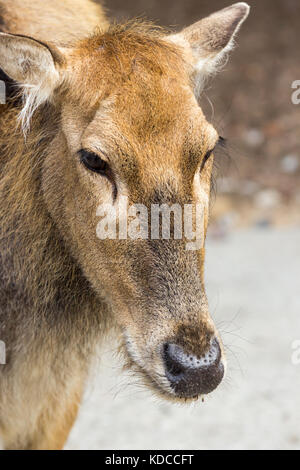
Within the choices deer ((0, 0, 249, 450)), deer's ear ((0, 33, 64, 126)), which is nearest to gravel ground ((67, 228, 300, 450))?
deer ((0, 0, 249, 450))

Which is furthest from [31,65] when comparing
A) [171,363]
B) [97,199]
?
[171,363]

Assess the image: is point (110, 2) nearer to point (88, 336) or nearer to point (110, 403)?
point (110, 403)

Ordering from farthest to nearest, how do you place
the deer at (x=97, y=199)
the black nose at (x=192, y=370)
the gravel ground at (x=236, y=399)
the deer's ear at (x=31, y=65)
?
the gravel ground at (x=236, y=399) < the deer's ear at (x=31, y=65) < the deer at (x=97, y=199) < the black nose at (x=192, y=370)

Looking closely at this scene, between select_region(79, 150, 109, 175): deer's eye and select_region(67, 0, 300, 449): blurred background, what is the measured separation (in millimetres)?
1067

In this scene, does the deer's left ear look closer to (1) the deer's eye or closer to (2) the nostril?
(1) the deer's eye

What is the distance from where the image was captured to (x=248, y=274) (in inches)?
343

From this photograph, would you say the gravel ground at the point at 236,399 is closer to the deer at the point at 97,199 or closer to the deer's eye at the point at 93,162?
the deer at the point at 97,199

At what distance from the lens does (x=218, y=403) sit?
6.25 metres

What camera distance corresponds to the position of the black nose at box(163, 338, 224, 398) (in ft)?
10.5

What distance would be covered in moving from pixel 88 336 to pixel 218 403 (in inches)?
94.6

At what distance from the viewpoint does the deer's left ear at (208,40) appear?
4.00 m

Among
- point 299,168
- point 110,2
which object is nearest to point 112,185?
point 299,168

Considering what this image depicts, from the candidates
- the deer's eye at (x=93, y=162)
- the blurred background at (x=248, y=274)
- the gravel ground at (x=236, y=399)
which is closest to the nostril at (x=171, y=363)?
the blurred background at (x=248, y=274)

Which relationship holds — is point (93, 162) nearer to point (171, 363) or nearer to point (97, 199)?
point (97, 199)
